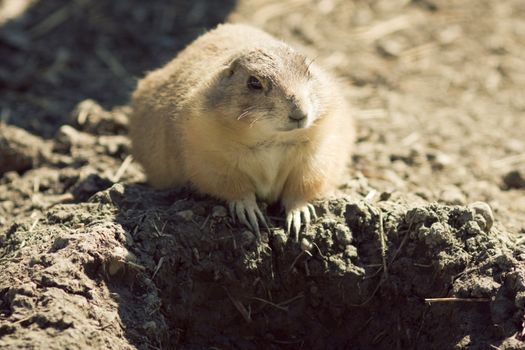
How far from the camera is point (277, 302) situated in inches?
213

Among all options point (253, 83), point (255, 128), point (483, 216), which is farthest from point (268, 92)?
point (483, 216)

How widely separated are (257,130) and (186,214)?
0.74m

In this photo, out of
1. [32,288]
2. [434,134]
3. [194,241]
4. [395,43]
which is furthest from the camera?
[395,43]

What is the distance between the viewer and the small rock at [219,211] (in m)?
5.37

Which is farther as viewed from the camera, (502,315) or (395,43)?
(395,43)

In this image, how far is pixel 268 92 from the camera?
512 centimetres

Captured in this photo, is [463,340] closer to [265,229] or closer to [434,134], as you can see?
[265,229]

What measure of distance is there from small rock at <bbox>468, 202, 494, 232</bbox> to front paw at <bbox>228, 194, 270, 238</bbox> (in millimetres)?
1389

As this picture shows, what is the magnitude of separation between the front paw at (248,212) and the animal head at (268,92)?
55cm

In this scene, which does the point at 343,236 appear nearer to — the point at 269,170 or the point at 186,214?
the point at 269,170

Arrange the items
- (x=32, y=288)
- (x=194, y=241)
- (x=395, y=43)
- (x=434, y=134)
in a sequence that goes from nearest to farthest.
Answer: (x=32, y=288) → (x=194, y=241) → (x=434, y=134) → (x=395, y=43)

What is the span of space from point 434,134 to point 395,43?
6.83 ft

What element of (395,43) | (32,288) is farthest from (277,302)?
(395,43)

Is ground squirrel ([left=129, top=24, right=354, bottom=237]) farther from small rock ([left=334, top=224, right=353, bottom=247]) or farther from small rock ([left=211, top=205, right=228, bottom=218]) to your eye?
small rock ([left=334, top=224, right=353, bottom=247])
